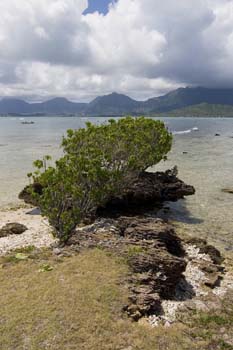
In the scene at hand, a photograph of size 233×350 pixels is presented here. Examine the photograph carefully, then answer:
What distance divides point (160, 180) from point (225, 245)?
10.7m

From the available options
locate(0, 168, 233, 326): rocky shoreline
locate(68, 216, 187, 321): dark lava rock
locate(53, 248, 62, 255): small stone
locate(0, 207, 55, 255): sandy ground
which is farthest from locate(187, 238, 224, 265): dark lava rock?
locate(0, 207, 55, 255): sandy ground

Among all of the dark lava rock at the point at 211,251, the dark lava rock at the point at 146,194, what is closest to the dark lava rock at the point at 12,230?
the dark lava rock at the point at 146,194

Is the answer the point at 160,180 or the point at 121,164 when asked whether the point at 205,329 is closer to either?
the point at 121,164

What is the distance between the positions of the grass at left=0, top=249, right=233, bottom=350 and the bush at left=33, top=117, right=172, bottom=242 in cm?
419

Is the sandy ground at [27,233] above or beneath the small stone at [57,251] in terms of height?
beneath

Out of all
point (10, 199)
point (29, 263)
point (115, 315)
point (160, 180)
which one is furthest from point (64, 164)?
point (10, 199)

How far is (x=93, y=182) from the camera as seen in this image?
69.3 ft

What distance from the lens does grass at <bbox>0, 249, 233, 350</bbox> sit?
10.5 meters

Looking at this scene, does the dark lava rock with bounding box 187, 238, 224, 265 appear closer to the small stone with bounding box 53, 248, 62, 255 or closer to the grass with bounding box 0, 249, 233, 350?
the grass with bounding box 0, 249, 233, 350

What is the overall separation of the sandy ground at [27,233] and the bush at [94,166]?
6.82ft

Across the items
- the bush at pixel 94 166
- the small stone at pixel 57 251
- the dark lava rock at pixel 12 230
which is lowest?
the dark lava rock at pixel 12 230

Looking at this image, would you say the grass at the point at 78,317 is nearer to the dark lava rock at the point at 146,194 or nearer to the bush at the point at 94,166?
the bush at the point at 94,166

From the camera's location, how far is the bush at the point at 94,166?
736 inches

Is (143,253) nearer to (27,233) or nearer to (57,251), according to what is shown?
(57,251)
